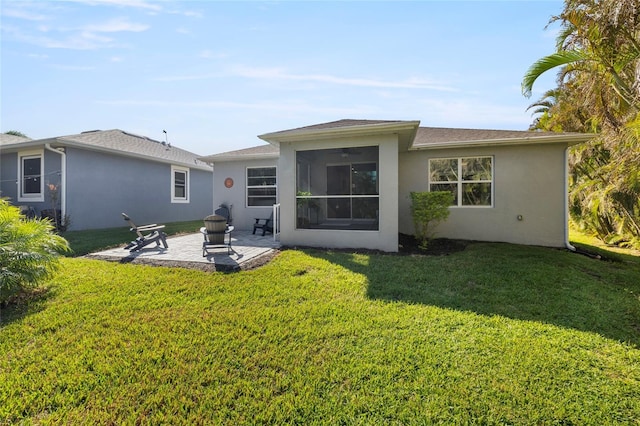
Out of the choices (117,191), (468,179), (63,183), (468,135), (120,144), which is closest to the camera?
(468,179)

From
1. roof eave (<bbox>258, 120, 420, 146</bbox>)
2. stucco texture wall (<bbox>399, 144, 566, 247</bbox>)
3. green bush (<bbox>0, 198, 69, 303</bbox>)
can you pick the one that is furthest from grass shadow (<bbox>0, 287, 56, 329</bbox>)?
stucco texture wall (<bbox>399, 144, 566, 247</bbox>)

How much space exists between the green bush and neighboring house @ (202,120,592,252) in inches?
193

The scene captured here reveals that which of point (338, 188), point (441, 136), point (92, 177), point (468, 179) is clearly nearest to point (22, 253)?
point (92, 177)

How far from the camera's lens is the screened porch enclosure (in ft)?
27.2

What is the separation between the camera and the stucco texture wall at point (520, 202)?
841cm

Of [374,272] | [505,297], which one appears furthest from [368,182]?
[505,297]

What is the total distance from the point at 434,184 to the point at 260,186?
7.01m

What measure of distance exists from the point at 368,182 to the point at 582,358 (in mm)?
9164

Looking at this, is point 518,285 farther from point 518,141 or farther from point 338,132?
point 518,141

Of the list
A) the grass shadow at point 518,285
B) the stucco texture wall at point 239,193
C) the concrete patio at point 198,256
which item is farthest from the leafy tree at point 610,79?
the stucco texture wall at point 239,193

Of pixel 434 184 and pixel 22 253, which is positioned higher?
pixel 434 184

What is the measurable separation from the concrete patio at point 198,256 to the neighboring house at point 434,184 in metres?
1.15

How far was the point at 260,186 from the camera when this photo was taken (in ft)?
39.7

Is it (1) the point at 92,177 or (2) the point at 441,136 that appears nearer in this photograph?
(2) the point at 441,136
